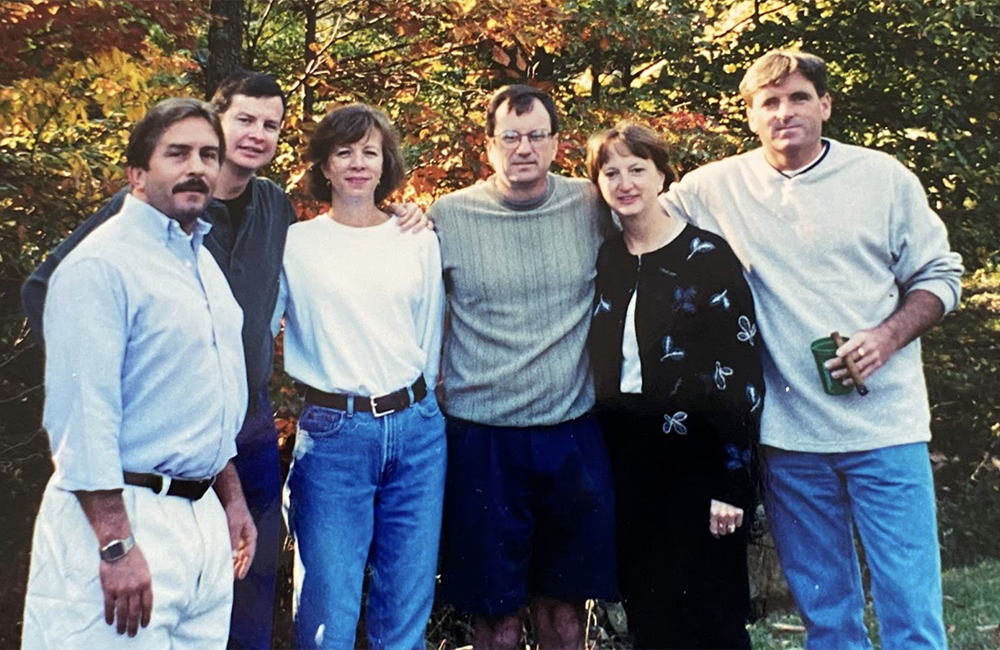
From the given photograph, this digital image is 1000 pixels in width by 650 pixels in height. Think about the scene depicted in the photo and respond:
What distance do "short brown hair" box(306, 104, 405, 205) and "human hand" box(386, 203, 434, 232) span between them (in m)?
0.08

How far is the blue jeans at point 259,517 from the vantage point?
3.25 m

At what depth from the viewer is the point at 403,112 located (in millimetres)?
5816

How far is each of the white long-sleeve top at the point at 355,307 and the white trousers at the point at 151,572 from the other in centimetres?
68

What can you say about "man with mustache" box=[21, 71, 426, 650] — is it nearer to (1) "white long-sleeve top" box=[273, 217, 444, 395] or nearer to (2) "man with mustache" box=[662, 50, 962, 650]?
(1) "white long-sleeve top" box=[273, 217, 444, 395]

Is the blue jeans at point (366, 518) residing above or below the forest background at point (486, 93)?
below

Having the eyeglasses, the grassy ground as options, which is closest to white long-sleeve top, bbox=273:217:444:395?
the eyeglasses

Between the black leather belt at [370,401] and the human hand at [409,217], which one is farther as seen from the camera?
the human hand at [409,217]

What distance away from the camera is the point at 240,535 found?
2924 millimetres

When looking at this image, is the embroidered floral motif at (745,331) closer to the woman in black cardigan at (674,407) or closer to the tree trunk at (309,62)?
the woman in black cardigan at (674,407)

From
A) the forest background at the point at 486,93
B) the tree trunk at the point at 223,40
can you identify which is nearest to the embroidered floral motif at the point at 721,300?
the forest background at the point at 486,93

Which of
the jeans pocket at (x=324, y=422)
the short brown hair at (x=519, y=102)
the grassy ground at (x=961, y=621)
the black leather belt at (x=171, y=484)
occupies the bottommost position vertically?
the grassy ground at (x=961, y=621)

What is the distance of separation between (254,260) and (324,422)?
A: 53cm

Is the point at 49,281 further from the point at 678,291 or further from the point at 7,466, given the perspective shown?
the point at 7,466

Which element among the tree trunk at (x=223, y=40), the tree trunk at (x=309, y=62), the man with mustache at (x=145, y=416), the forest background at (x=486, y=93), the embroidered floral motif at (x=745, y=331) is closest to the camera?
the man with mustache at (x=145, y=416)
